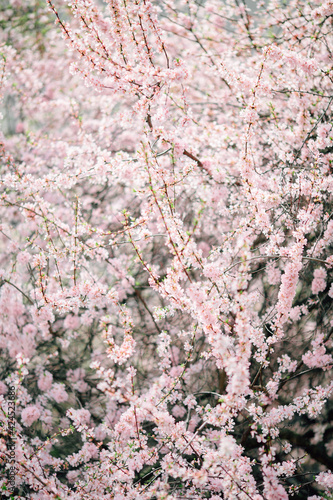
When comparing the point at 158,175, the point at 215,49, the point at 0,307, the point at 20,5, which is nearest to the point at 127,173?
the point at 158,175

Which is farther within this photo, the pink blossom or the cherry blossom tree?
the pink blossom

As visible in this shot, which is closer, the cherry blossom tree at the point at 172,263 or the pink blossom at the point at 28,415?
the cherry blossom tree at the point at 172,263

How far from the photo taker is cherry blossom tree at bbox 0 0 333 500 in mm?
2352

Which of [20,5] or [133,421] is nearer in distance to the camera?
[133,421]

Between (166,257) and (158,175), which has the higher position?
(166,257)

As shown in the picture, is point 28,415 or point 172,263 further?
point 28,415

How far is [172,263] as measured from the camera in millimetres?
2406

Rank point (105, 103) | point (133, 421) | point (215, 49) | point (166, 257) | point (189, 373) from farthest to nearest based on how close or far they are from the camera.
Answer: point (105, 103) < point (215, 49) < point (166, 257) < point (189, 373) < point (133, 421)

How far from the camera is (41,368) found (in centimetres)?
406

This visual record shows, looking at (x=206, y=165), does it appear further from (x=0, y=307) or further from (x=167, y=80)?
(x=0, y=307)

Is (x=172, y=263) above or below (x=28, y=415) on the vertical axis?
above

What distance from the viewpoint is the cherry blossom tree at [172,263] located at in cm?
235

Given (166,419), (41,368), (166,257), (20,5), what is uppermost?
(20,5)

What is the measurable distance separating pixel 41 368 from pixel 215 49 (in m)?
5.73
